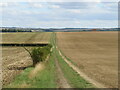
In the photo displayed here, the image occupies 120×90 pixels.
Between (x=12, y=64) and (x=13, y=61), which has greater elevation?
(x=12, y=64)

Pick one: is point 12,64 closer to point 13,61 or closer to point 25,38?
point 13,61

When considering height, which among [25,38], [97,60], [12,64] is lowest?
[25,38]

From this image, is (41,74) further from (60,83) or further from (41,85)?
(41,85)

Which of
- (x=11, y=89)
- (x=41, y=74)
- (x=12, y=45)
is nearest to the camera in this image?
(x=11, y=89)

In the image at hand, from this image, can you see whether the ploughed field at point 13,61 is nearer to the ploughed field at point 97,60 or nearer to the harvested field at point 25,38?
the ploughed field at point 97,60

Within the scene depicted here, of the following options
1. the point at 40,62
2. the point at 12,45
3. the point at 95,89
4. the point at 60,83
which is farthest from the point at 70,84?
the point at 12,45

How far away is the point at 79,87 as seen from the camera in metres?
15.5

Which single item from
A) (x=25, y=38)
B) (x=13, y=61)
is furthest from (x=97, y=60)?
(x=25, y=38)

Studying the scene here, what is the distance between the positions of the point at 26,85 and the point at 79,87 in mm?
3077

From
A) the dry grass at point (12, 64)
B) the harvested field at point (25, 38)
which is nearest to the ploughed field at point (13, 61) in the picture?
the dry grass at point (12, 64)

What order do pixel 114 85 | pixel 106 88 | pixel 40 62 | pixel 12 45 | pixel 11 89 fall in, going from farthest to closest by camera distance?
pixel 12 45 → pixel 40 62 → pixel 114 85 → pixel 106 88 → pixel 11 89

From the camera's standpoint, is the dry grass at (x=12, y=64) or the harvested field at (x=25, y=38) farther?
the harvested field at (x=25, y=38)

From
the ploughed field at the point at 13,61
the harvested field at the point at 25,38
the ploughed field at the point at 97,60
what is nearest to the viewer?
the ploughed field at the point at 97,60

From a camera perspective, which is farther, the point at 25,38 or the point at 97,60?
the point at 25,38
